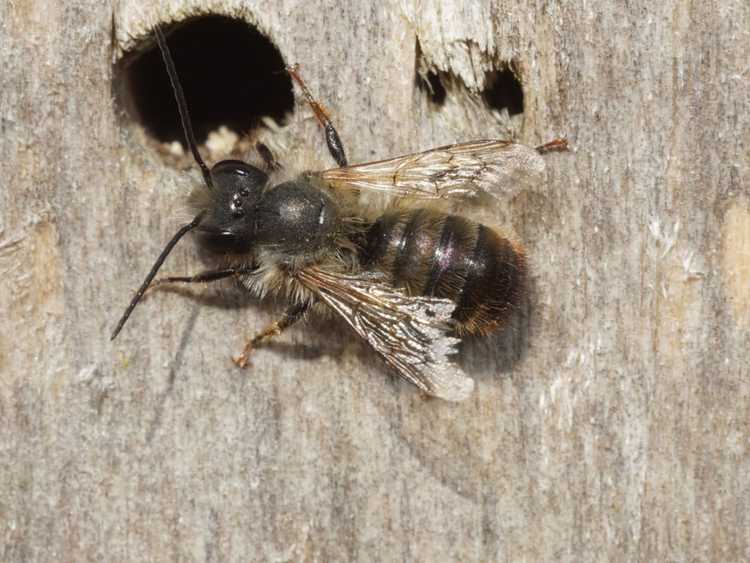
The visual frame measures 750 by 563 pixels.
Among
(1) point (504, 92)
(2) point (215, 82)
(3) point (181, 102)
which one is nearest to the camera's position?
(3) point (181, 102)

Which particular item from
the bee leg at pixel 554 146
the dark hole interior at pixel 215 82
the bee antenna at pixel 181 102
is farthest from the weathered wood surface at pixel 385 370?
the dark hole interior at pixel 215 82

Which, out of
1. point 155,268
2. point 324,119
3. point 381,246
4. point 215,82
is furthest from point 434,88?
point 215,82

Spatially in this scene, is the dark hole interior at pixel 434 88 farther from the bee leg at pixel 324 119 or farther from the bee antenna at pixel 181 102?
the bee antenna at pixel 181 102

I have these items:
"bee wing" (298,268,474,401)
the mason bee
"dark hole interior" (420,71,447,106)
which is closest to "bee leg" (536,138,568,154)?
the mason bee

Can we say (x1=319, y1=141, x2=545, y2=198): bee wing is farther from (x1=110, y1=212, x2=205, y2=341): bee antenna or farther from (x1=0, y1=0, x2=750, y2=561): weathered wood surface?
(x1=110, y1=212, x2=205, y2=341): bee antenna

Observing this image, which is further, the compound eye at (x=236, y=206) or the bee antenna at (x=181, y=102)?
the compound eye at (x=236, y=206)

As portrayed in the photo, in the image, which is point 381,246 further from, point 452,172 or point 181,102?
point 181,102
